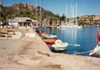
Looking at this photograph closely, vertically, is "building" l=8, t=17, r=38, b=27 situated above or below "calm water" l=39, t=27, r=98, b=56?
above

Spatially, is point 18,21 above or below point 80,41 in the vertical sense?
above

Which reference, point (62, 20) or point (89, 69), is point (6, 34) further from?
point (62, 20)

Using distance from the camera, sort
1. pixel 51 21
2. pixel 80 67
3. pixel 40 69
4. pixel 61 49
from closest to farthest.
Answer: pixel 40 69, pixel 80 67, pixel 61 49, pixel 51 21

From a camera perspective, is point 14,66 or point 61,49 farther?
point 61,49

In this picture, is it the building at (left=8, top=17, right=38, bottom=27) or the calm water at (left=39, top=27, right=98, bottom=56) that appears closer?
the calm water at (left=39, top=27, right=98, bottom=56)

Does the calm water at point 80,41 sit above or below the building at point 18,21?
below

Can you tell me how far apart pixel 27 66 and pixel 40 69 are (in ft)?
2.90

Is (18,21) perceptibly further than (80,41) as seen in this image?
Yes

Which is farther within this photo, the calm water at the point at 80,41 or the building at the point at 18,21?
the building at the point at 18,21

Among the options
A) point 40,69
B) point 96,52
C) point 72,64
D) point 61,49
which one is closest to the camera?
point 40,69

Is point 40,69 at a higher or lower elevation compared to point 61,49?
higher

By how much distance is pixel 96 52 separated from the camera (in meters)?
10.3

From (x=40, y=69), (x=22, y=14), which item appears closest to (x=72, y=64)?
(x=40, y=69)

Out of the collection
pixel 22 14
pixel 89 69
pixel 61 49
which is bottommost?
pixel 61 49
